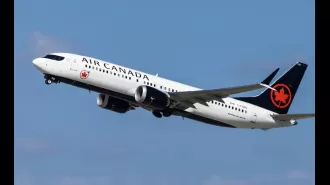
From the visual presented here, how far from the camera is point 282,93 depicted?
6725 centimetres

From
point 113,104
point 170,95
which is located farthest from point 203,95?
point 113,104

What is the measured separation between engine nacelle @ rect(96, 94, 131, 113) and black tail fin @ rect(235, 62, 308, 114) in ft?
35.6

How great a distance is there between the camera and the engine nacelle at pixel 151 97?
187 feet

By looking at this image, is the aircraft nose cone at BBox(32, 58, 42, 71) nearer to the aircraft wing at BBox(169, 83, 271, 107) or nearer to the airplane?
the airplane

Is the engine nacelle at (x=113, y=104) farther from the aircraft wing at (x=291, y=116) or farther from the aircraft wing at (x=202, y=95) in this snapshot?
the aircraft wing at (x=291, y=116)

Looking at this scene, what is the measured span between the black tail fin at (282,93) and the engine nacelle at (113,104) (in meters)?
10.9

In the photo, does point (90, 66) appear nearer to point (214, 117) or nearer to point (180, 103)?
point (180, 103)

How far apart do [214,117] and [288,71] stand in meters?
11.6

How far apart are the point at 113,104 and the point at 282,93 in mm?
17098

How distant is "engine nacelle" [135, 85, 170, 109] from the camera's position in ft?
187
